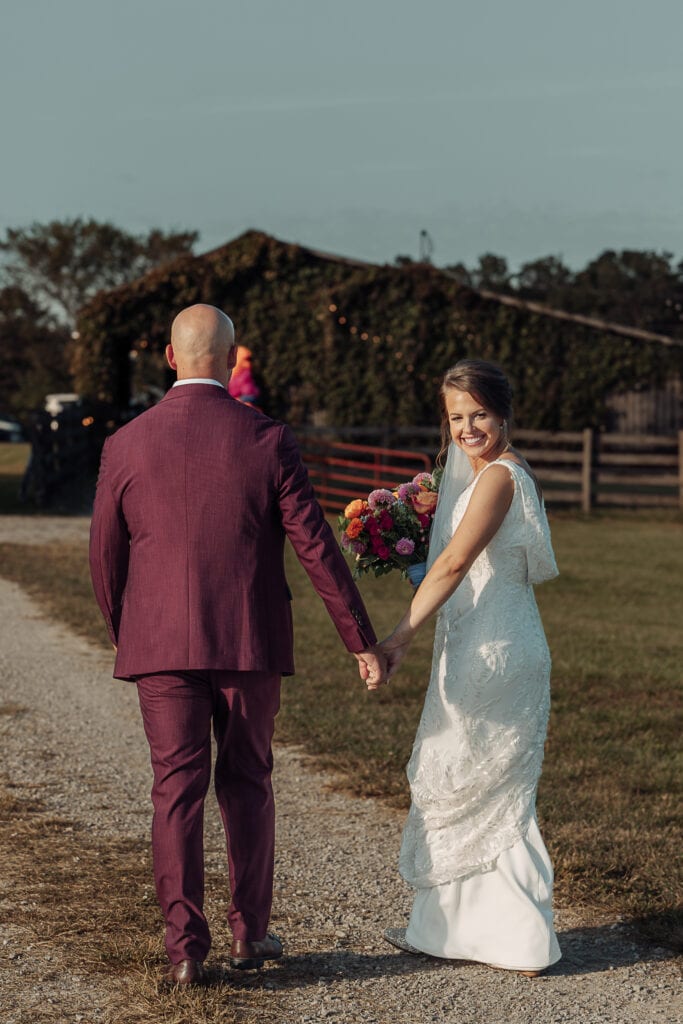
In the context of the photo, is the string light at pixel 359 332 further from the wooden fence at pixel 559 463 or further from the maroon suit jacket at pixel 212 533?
the maroon suit jacket at pixel 212 533

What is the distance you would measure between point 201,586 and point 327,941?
4.75 ft

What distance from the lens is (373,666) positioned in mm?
4508

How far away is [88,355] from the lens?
94.0ft

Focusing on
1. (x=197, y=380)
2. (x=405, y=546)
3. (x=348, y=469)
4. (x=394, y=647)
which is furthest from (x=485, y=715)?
(x=348, y=469)

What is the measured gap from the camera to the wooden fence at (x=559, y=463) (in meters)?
24.3

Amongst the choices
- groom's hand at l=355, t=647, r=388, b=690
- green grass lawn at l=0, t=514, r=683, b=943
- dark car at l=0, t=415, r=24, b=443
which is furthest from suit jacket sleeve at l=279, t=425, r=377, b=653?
dark car at l=0, t=415, r=24, b=443

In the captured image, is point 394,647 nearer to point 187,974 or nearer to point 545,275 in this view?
point 187,974

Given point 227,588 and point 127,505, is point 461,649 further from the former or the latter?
point 127,505

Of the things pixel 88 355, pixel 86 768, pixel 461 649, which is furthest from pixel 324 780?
pixel 88 355

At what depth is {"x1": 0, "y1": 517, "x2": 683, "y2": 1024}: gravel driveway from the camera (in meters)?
4.25

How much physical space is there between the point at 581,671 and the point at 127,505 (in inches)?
256

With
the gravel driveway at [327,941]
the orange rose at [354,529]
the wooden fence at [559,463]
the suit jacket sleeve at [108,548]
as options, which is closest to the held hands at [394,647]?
the orange rose at [354,529]

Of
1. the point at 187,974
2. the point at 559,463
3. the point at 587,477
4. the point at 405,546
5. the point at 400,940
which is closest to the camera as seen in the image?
the point at 187,974

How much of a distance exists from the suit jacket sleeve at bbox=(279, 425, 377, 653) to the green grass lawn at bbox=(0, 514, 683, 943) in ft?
5.54
